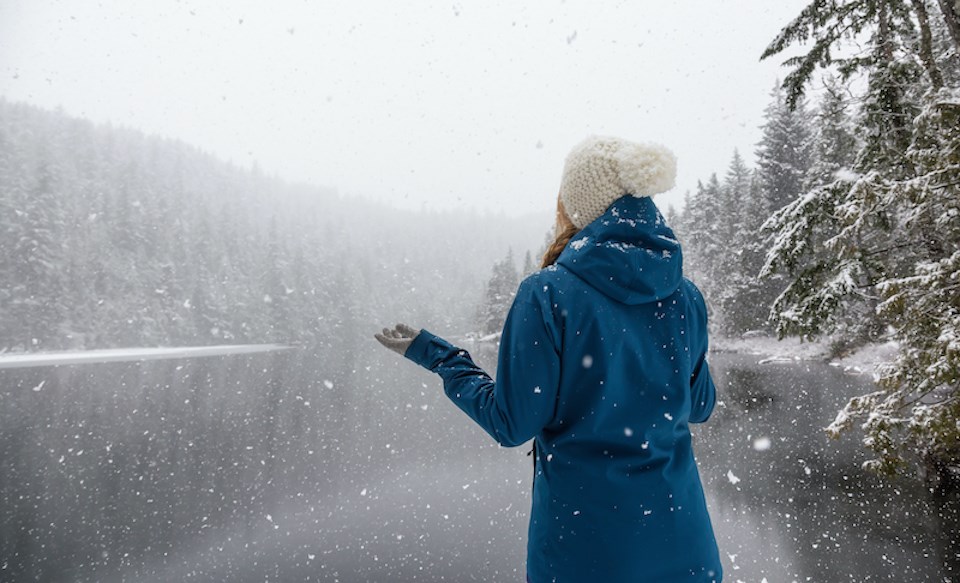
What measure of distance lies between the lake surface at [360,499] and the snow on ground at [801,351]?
212 inches

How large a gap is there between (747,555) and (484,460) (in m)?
5.15

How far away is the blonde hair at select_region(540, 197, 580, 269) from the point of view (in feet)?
5.59

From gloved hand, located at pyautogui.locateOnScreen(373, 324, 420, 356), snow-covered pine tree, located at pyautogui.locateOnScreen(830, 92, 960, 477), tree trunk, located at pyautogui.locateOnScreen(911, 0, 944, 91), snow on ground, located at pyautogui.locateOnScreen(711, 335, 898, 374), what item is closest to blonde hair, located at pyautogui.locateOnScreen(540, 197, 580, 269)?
gloved hand, located at pyautogui.locateOnScreen(373, 324, 420, 356)

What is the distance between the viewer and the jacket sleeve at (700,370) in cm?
167

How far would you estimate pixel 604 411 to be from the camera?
1.34 meters

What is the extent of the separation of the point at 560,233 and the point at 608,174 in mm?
306

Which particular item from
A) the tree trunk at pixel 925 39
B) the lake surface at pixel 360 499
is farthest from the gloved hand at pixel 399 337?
the tree trunk at pixel 925 39

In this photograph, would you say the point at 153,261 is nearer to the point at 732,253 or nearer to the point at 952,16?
the point at 732,253

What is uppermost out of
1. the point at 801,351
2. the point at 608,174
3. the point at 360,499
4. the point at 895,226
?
the point at 608,174

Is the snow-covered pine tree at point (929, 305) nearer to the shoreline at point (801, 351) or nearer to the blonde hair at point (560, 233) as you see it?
the blonde hair at point (560, 233)

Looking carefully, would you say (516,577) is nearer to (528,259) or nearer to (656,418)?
(656,418)

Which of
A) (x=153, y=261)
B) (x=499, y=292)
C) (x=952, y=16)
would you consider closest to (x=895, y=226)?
(x=952, y=16)

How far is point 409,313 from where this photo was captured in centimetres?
9250

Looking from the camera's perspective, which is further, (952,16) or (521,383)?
(952,16)
